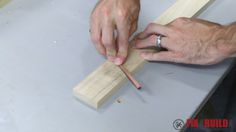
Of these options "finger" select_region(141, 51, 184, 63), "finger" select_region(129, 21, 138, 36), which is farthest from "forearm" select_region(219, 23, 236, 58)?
"finger" select_region(129, 21, 138, 36)

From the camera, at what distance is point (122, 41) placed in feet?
3.01

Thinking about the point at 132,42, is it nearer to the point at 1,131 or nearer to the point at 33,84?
the point at 33,84

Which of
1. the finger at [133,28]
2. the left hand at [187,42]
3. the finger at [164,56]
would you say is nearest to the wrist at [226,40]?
the left hand at [187,42]

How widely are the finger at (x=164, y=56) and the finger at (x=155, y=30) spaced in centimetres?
6

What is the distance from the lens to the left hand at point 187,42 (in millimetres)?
916

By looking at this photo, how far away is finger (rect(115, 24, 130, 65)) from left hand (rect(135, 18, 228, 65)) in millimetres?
53

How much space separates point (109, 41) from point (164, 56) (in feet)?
0.49

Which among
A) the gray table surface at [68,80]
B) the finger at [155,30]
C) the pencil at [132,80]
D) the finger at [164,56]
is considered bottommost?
the gray table surface at [68,80]

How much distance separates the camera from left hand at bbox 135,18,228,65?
92 cm

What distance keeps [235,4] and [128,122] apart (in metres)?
0.57

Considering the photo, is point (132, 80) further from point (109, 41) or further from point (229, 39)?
point (229, 39)

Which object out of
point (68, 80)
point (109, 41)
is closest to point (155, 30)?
point (109, 41)

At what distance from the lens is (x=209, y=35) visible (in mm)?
945

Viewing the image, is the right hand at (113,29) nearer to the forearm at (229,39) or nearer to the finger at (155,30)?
→ the finger at (155,30)
